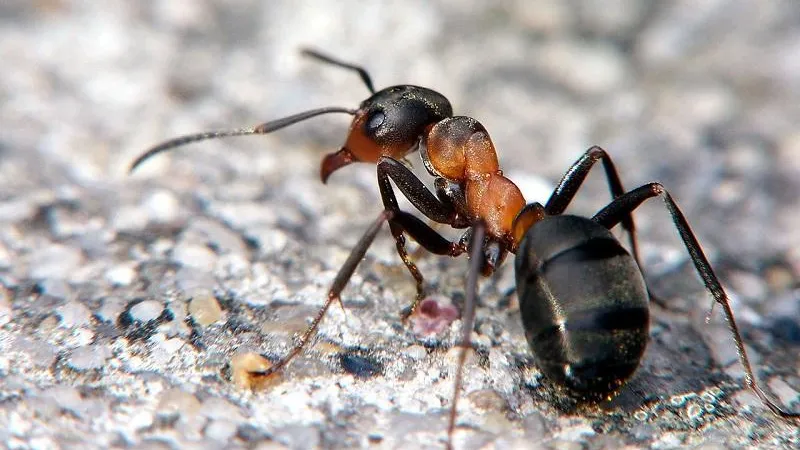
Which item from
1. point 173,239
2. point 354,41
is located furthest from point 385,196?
point 354,41

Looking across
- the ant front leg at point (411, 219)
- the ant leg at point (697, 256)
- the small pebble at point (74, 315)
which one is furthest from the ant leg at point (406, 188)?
the small pebble at point (74, 315)

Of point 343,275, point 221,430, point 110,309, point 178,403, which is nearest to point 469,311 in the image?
point 343,275

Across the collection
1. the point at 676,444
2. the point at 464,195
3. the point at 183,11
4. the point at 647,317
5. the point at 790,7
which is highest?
the point at 790,7

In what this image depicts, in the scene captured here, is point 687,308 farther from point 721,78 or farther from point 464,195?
point 721,78

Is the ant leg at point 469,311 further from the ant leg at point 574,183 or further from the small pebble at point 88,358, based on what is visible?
the small pebble at point 88,358

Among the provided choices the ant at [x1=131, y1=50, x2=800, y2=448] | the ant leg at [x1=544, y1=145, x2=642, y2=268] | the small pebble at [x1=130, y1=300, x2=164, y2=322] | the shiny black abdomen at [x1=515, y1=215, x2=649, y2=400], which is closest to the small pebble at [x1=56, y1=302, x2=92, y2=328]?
the small pebble at [x1=130, y1=300, x2=164, y2=322]

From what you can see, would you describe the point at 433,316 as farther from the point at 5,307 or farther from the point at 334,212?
the point at 5,307

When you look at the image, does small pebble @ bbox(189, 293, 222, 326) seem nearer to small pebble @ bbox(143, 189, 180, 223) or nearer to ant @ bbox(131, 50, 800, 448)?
ant @ bbox(131, 50, 800, 448)
